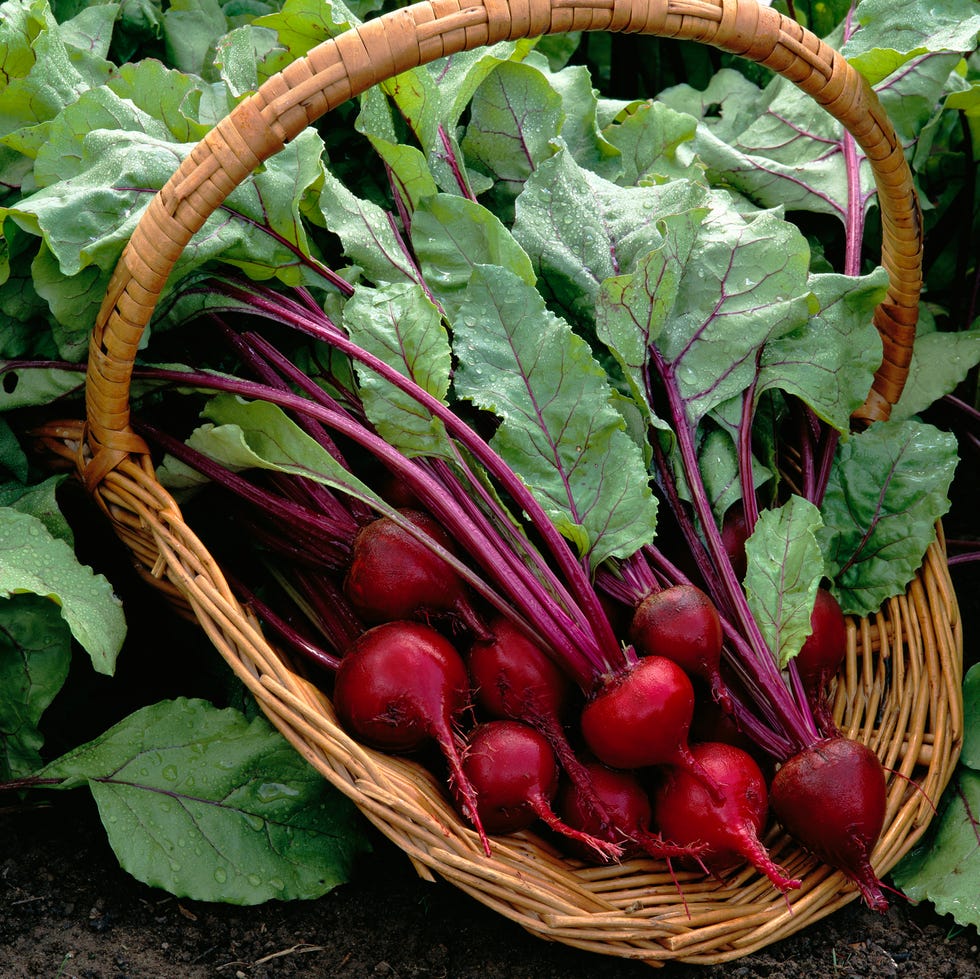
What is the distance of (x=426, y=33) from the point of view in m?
1.10

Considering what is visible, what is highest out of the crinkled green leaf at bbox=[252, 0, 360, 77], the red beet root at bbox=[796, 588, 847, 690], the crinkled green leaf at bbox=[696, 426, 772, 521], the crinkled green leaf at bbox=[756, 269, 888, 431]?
the crinkled green leaf at bbox=[252, 0, 360, 77]

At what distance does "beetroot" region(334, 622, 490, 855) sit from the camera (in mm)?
1210

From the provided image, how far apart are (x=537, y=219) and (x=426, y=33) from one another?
0.44 m

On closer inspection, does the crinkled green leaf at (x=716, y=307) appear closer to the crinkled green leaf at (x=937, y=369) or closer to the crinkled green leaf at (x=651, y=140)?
the crinkled green leaf at (x=651, y=140)

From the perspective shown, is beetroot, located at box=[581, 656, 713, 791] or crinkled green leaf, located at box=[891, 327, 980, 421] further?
crinkled green leaf, located at box=[891, 327, 980, 421]

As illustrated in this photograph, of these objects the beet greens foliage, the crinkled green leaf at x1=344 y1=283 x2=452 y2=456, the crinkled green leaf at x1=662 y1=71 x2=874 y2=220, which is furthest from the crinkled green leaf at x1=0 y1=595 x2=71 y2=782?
the crinkled green leaf at x1=662 y1=71 x2=874 y2=220

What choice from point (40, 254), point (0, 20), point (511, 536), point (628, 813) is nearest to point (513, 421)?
point (511, 536)

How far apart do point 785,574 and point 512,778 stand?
0.44 m

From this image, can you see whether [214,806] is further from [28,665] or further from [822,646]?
[822,646]

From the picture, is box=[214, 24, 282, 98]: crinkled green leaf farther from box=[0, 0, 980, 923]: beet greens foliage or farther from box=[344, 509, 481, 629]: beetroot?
box=[344, 509, 481, 629]: beetroot

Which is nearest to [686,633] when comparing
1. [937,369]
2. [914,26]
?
[937,369]

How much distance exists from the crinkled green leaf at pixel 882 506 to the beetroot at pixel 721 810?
0.37m

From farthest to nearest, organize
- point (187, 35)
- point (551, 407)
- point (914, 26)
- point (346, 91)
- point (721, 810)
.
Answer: point (187, 35), point (914, 26), point (551, 407), point (721, 810), point (346, 91)

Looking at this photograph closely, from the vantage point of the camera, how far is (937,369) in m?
1.74
